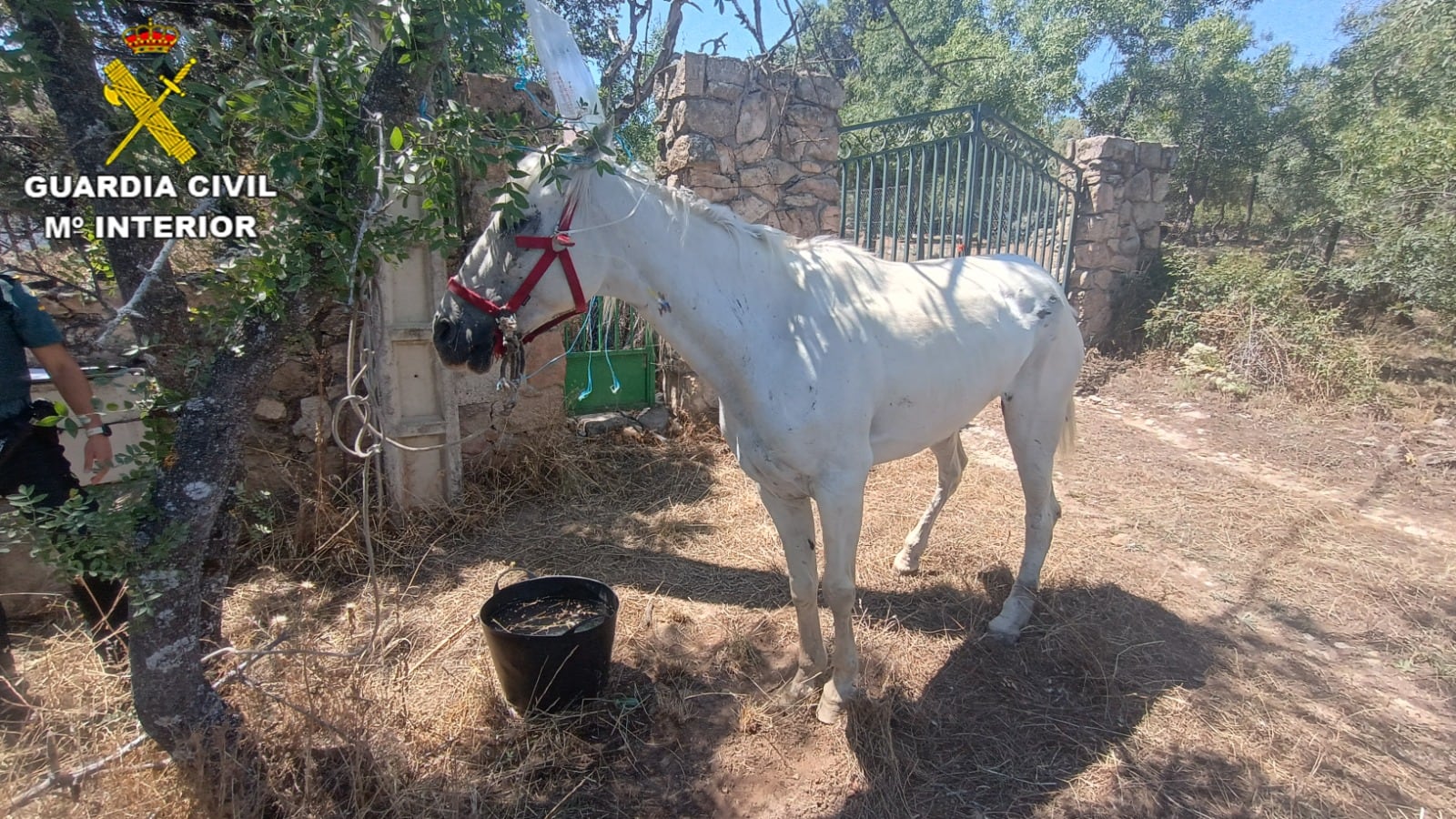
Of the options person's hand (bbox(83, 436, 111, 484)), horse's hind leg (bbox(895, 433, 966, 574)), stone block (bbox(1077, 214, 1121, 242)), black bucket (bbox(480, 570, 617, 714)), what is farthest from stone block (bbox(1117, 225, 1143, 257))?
person's hand (bbox(83, 436, 111, 484))

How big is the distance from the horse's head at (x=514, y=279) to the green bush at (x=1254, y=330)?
7.22 metres

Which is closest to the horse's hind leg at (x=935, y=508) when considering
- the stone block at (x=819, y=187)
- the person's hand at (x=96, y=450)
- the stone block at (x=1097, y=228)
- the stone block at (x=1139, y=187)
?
the stone block at (x=819, y=187)

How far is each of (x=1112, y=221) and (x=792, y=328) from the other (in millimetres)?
7155

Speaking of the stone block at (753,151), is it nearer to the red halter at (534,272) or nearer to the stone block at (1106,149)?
the red halter at (534,272)

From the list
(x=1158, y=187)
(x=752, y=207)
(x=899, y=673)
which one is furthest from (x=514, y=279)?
(x=1158, y=187)

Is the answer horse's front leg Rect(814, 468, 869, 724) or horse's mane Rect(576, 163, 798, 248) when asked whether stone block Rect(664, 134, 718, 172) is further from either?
horse's front leg Rect(814, 468, 869, 724)

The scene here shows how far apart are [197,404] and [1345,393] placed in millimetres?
8521

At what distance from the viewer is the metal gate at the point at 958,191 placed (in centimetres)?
605

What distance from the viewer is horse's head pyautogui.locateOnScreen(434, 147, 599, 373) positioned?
1.79 meters

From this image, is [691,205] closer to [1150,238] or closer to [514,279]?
[514,279]

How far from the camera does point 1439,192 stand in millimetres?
6219

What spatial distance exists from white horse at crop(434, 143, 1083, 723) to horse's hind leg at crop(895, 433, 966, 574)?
653 mm

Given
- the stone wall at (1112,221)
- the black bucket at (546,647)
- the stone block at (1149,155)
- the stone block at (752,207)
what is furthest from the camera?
the stone block at (1149,155)

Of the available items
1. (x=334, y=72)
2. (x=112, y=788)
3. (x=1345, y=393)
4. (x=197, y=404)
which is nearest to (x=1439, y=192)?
(x=1345, y=393)
